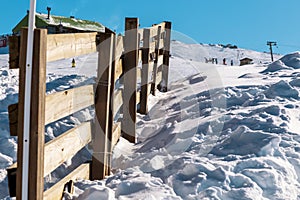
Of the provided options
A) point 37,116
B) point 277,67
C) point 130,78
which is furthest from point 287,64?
point 37,116

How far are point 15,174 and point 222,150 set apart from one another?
96.3 inches

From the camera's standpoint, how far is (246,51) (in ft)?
184

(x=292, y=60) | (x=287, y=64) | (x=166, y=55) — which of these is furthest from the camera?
(x=166, y=55)

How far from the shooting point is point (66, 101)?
3.92 metres

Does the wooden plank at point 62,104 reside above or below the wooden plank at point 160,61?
below

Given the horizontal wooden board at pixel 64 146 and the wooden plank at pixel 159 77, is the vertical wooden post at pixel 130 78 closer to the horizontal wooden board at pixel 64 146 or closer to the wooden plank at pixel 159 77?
the horizontal wooden board at pixel 64 146

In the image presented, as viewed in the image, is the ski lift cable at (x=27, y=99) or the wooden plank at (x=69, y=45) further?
the wooden plank at (x=69, y=45)

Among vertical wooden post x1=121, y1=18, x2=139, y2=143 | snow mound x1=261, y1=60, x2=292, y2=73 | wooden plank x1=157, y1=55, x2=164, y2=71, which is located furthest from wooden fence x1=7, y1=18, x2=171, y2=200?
snow mound x1=261, y1=60, x2=292, y2=73

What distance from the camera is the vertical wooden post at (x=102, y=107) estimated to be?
4875 mm

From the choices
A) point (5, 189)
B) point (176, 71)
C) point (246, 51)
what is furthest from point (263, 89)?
point (246, 51)

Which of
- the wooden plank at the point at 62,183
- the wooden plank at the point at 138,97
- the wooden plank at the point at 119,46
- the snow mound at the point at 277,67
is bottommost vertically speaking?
the wooden plank at the point at 62,183

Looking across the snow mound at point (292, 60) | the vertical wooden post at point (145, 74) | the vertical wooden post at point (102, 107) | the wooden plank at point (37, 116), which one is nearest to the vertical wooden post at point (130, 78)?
the vertical wooden post at point (145, 74)

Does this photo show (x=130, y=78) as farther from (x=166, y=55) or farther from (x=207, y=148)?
(x=166, y=55)

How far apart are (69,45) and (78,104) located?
697mm
